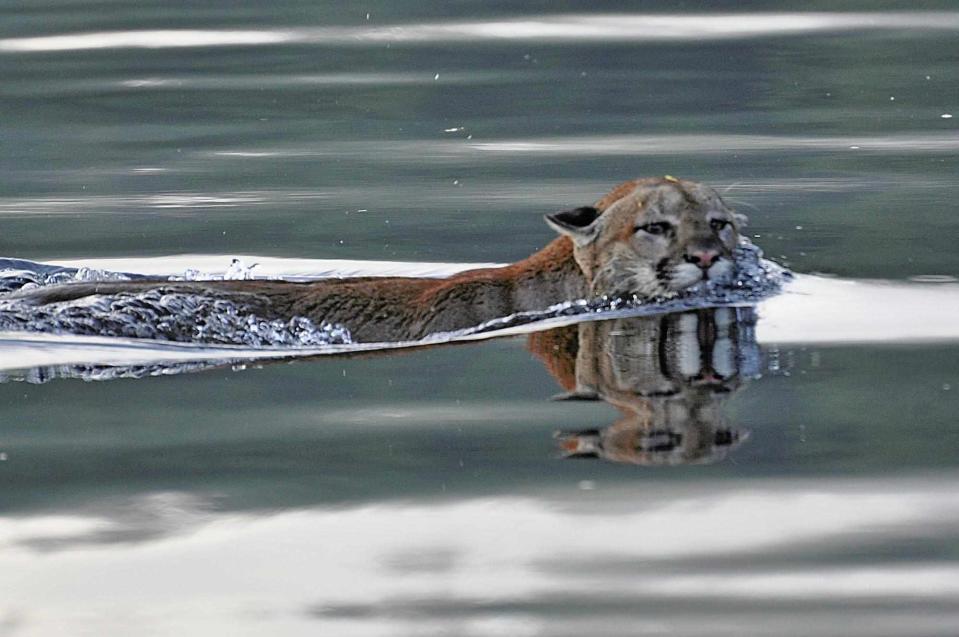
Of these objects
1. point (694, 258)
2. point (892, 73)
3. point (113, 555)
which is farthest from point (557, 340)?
point (892, 73)

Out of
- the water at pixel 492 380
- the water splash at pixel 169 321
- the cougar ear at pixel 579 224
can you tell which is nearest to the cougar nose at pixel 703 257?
the water at pixel 492 380

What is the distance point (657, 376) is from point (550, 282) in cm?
171

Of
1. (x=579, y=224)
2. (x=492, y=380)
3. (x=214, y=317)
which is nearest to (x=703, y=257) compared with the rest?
(x=579, y=224)

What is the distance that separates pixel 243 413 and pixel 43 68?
9.82 metres

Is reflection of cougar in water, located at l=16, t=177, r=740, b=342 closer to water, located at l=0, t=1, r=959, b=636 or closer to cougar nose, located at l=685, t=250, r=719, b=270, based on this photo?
cougar nose, located at l=685, t=250, r=719, b=270

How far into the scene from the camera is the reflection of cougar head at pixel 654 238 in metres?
8.95

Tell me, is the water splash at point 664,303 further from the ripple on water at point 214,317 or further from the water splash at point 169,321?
the water splash at point 169,321

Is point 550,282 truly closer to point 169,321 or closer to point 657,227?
point 657,227

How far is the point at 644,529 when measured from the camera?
19.0ft

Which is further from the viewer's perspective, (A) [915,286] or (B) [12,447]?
(A) [915,286]

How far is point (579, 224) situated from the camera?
30.1 ft

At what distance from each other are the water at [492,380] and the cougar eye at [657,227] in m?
0.49

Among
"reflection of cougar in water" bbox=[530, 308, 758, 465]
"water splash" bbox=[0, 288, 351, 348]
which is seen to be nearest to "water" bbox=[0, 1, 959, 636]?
"reflection of cougar in water" bbox=[530, 308, 758, 465]

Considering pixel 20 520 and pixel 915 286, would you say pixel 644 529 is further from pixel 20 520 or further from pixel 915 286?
pixel 915 286
